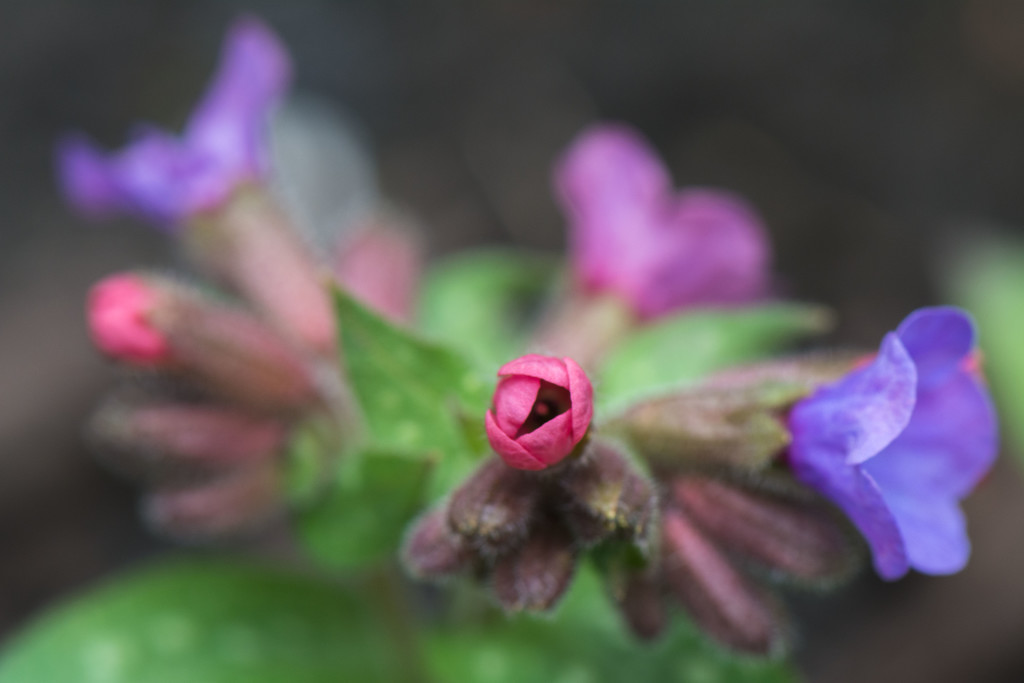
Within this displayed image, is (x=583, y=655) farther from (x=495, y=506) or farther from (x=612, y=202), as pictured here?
(x=612, y=202)

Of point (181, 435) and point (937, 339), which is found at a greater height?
point (937, 339)

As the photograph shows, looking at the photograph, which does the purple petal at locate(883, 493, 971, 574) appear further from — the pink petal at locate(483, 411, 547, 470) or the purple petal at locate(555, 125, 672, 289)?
the purple petal at locate(555, 125, 672, 289)

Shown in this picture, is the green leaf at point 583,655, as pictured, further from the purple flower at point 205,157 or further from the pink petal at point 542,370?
the purple flower at point 205,157

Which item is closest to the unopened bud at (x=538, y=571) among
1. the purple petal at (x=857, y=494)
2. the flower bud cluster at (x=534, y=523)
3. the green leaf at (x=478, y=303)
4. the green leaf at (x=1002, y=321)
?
the flower bud cluster at (x=534, y=523)

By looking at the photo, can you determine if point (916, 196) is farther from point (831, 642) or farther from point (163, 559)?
point (163, 559)

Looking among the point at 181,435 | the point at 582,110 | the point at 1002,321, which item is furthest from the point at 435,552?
the point at 582,110

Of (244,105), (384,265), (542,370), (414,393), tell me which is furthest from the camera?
(384,265)

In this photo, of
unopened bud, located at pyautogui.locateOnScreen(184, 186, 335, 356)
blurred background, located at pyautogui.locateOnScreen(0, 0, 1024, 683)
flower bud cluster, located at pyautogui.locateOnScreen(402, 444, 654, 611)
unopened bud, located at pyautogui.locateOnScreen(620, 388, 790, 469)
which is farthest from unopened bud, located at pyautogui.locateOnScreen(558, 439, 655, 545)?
blurred background, located at pyautogui.locateOnScreen(0, 0, 1024, 683)

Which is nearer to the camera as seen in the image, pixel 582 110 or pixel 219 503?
pixel 219 503
